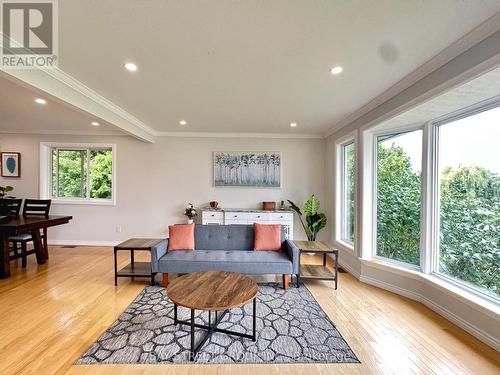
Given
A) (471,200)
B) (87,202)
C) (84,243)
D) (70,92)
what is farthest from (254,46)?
(84,243)

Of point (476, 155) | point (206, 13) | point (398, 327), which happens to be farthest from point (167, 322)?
point (476, 155)

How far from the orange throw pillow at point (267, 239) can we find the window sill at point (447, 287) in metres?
1.30

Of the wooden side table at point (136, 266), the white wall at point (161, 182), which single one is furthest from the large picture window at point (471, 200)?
the wooden side table at point (136, 266)

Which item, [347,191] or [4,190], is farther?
[4,190]

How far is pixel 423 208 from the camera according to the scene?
2.81m

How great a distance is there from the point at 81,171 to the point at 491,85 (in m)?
6.75

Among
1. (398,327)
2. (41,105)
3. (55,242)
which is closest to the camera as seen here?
(398,327)

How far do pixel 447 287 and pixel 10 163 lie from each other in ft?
26.1

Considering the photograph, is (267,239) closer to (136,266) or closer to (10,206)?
(136,266)

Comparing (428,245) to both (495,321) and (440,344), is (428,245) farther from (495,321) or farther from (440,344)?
(440,344)

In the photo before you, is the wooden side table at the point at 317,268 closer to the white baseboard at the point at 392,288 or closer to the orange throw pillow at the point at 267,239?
the orange throw pillow at the point at 267,239

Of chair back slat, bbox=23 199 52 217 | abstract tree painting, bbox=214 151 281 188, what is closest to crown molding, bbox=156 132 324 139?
abstract tree painting, bbox=214 151 281 188

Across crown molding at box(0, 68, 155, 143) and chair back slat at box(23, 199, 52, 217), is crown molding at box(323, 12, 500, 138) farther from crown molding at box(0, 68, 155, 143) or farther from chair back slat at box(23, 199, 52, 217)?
chair back slat at box(23, 199, 52, 217)

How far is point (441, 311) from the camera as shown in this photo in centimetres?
244
